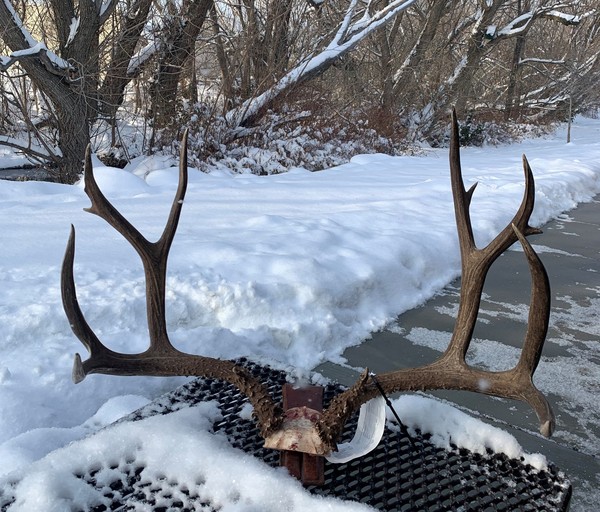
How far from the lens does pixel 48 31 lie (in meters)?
8.56

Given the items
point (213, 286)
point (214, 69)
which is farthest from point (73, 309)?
point (214, 69)

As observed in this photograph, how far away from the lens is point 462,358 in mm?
1573

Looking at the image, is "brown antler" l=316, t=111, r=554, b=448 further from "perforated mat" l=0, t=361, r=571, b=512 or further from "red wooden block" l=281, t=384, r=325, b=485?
"perforated mat" l=0, t=361, r=571, b=512

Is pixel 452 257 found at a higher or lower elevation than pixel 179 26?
lower

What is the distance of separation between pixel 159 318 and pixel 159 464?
0.40 metres

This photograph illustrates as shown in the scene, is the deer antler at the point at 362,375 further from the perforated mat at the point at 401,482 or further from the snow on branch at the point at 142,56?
the snow on branch at the point at 142,56

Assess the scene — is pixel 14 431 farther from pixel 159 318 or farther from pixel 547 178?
pixel 547 178

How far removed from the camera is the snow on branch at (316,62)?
10.0m

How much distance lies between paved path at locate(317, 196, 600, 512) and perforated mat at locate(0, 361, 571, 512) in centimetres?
55

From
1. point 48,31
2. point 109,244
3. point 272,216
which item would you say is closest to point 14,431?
point 109,244

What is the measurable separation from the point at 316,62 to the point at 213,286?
7702mm

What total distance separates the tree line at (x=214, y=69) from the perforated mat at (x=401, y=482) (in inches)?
273

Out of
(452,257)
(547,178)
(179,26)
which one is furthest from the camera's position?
(179,26)

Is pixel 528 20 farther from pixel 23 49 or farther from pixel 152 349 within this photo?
pixel 152 349
